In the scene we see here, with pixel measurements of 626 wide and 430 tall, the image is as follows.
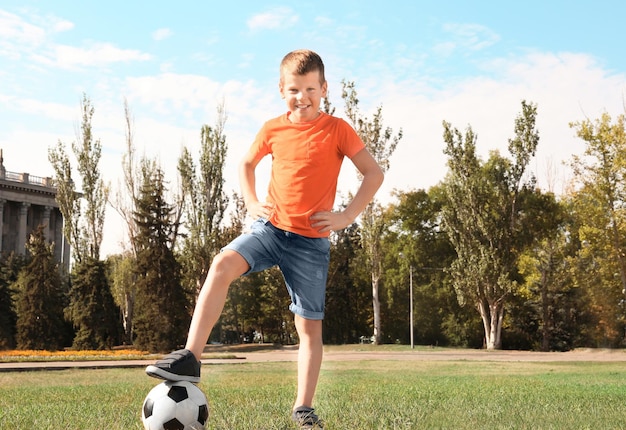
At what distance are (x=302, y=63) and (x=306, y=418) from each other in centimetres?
195

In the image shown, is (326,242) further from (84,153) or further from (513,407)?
(84,153)

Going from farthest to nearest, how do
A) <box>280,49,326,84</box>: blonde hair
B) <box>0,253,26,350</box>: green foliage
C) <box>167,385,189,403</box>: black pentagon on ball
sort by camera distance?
<box>0,253,26,350</box>: green foliage, <box>280,49,326,84</box>: blonde hair, <box>167,385,189,403</box>: black pentagon on ball

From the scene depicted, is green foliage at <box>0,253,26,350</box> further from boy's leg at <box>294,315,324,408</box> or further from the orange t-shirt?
the orange t-shirt

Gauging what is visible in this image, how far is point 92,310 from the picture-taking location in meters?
31.6

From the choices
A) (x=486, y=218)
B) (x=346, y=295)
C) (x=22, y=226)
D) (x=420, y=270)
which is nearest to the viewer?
(x=486, y=218)

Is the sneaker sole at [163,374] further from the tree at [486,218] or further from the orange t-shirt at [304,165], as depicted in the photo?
the tree at [486,218]

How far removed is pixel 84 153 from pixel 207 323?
3369cm

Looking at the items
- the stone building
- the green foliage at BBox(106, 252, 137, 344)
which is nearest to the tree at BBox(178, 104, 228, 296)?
the green foliage at BBox(106, 252, 137, 344)

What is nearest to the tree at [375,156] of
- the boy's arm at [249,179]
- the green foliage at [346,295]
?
the green foliage at [346,295]

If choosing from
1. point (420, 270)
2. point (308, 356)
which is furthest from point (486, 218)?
point (308, 356)

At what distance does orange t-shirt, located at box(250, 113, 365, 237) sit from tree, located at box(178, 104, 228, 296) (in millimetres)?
25625

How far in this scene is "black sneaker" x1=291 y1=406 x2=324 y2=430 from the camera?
3857 millimetres

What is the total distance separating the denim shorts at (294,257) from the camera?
3879 mm

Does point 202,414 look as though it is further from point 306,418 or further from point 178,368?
point 306,418
